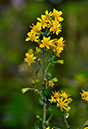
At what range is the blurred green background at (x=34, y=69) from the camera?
126 inches

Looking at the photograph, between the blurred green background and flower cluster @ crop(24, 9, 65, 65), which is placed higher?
the blurred green background

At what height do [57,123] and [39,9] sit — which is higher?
[39,9]

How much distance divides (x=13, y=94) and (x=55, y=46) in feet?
9.10

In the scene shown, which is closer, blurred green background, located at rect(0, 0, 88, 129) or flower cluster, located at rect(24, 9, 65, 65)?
flower cluster, located at rect(24, 9, 65, 65)

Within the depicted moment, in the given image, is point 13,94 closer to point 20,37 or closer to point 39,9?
point 39,9

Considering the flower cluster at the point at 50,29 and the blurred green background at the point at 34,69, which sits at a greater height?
the blurred green background at the point at 34,69

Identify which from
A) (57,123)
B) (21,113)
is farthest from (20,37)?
(57,123)

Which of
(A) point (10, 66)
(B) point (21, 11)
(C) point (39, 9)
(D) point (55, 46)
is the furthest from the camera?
(B) point (21, 11)

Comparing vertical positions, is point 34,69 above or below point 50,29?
above

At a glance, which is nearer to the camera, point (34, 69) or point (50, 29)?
point (50, 29)

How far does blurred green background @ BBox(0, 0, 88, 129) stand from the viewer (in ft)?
10.5

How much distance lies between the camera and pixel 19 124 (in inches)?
134

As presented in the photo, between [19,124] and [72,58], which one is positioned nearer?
[19,124]

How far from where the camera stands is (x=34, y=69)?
378cm
